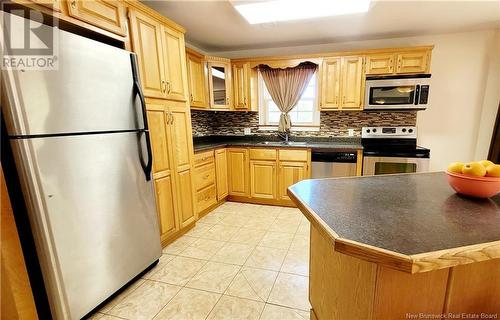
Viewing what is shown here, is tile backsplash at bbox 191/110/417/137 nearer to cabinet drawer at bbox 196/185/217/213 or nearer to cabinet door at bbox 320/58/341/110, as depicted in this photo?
cabinet door at bbox 320/58/341/110

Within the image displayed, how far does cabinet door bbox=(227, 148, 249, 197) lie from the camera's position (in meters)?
3.39

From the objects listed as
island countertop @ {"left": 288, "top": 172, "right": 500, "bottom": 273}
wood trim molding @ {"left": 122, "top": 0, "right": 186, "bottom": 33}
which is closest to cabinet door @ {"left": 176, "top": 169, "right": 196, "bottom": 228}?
wood trim molding @ {"left": 122, "top": 0, "right": 186, "bottom": 33}

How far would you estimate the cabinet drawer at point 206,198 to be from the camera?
2918 millimetres

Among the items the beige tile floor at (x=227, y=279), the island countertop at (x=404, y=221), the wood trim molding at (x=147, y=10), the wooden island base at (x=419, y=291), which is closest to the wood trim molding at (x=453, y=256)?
the island countertop at (x=404, y=221)

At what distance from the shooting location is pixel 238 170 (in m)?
3.44

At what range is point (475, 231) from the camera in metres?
0.70

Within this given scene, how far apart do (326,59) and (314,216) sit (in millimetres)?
2878

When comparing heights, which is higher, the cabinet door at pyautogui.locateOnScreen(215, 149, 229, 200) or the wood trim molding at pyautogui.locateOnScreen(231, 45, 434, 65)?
the wood trim molding at pyautogui.locateOnScreen(231, 45, 434, 65)

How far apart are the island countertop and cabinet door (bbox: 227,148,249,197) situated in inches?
86.7

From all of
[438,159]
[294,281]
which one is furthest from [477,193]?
[438,159]

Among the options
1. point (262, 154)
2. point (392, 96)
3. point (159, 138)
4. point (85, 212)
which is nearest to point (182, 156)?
point (159, 138)

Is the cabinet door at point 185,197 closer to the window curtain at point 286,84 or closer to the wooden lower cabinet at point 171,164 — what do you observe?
the wooden lower cabinet at point 171,164

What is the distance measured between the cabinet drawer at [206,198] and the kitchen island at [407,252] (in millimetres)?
2038

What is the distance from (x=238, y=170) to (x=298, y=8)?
6.96 ft
